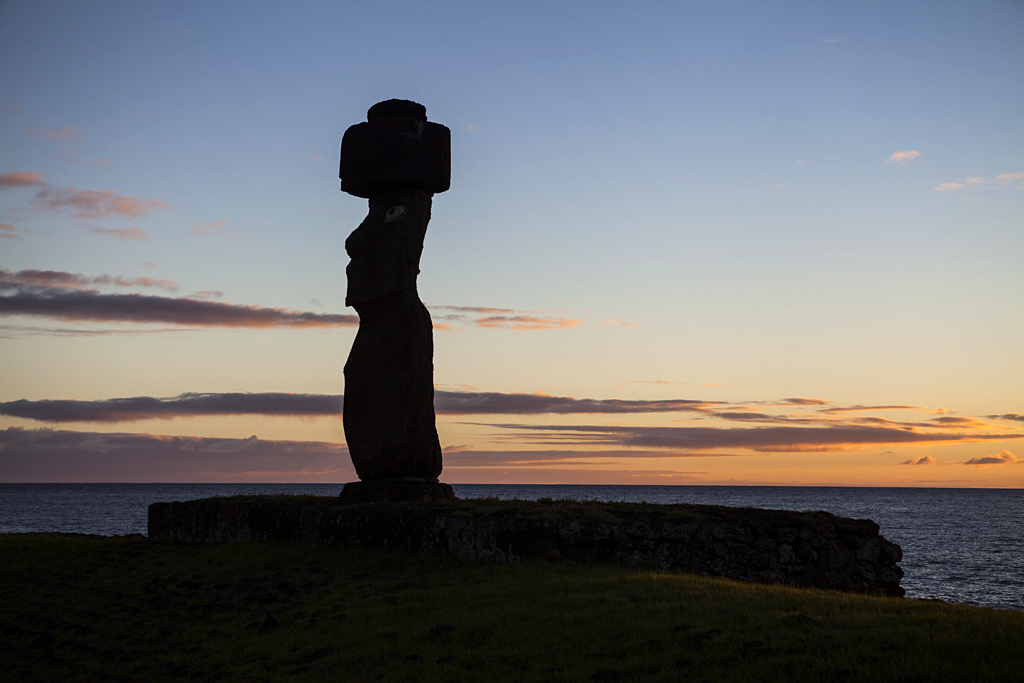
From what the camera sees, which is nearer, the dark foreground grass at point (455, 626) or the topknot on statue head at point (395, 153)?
the dark foreground grass at point (455, 626)

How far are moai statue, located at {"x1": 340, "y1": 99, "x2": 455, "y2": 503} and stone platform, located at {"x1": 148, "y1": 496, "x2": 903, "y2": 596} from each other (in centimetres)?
224

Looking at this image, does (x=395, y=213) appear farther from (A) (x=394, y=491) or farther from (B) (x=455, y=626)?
(B) (x=455, y=626)

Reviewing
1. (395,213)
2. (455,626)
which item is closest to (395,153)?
(395,213)

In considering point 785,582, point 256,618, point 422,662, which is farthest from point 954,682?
point 256,618

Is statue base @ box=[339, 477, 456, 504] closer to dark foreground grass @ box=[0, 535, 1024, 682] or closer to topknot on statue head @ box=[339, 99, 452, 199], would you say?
dark foreground grass @ box=[0, 535, 1024, 682]

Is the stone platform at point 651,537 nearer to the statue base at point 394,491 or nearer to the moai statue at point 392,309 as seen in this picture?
the statue base at point 394,491

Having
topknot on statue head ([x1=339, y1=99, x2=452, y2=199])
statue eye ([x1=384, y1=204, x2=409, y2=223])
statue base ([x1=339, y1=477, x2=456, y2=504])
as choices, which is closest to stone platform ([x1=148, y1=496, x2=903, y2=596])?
statue base ([x1=339, y1=477, x2=456, y2=504])

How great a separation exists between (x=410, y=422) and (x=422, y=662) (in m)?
8.23

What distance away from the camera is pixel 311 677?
815 cm

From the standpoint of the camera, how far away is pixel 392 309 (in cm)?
1642

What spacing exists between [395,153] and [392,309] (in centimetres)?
306

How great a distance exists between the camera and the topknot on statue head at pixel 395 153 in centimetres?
1638

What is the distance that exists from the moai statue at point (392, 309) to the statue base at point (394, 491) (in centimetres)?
2

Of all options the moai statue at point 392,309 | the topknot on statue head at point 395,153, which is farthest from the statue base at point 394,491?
the topknot on statue head at point 395,153
